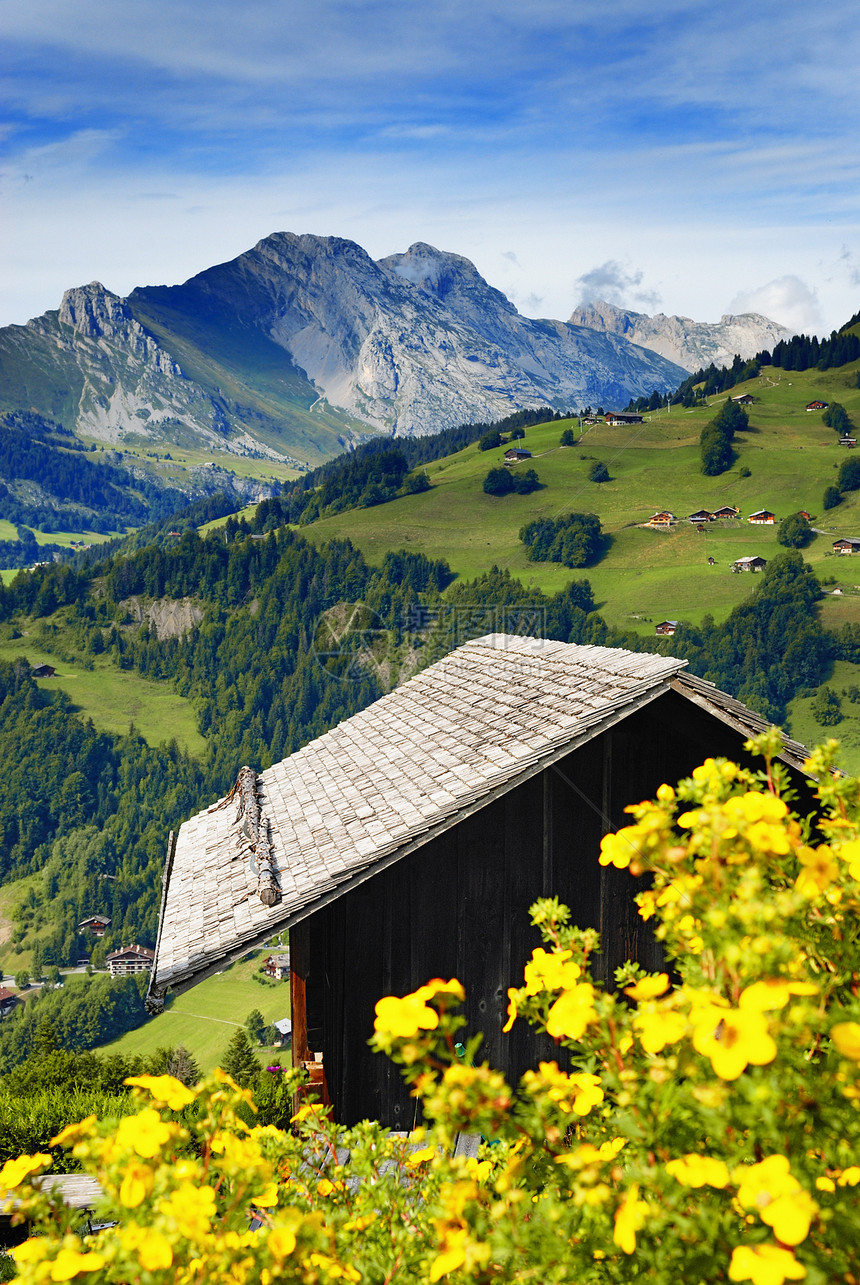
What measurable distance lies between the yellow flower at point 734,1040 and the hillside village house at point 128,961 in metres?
93.3

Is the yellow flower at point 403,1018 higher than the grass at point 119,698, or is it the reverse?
the yellow flower at point 403,1018

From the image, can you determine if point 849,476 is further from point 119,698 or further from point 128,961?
point 119,698

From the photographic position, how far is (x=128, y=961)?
294ft

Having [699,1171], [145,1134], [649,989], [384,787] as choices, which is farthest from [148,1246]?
[384,787]

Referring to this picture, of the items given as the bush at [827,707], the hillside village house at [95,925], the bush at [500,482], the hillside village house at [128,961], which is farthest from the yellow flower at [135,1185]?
the bush at [500,482]

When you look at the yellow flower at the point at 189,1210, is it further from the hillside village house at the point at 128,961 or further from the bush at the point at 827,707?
the bush at the point at 827,707

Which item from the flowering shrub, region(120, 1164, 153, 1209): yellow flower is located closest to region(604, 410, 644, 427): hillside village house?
the flowering shrub

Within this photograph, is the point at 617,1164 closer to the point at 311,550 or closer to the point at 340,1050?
the point at 340,1050

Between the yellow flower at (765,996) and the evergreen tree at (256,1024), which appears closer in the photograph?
the yellow flower at (765,996)

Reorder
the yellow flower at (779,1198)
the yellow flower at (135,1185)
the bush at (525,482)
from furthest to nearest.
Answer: the bush at (525,482)
the yellow flower at (135,1185)
the yellow flower at (779,1198)

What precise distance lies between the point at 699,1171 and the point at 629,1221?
190 millimetres

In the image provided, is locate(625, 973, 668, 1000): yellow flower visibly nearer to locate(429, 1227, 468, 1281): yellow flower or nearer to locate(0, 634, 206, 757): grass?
locate(429, 1227, 468, 1281): yellow flower

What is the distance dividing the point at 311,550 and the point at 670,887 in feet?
434

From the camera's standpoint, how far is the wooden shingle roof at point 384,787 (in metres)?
6.57
